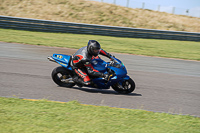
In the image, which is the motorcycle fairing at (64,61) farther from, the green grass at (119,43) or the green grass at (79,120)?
the green grass at (119,43)

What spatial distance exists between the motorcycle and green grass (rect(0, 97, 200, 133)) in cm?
158

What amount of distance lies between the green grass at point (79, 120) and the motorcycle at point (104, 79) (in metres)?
1.58

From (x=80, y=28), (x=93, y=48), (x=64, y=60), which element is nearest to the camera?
(x=93, y=48)

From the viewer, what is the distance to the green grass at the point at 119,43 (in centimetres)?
1570

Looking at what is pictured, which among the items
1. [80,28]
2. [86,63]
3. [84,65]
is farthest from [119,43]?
[86,63]

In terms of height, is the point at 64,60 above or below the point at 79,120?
above

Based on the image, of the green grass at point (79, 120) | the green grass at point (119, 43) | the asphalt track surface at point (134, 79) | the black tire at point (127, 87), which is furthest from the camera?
the green grass at point (119, 43)

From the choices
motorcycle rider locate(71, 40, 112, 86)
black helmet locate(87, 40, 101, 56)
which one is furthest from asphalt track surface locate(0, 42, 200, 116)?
black helmet locate(87, 40, 101, 56)

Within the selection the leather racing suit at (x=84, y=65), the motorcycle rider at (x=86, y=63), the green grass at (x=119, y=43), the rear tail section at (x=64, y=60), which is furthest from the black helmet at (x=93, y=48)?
the green grass at (x=119, y=43)

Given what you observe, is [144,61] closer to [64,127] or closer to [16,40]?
[16,40]

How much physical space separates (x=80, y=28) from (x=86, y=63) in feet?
43.5

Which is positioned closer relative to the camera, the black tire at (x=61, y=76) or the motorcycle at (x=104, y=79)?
the motorcycle at (x=104, y=79)

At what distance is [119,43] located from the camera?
→ 58.7 feet

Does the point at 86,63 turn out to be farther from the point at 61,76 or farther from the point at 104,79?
the point at 61,76
